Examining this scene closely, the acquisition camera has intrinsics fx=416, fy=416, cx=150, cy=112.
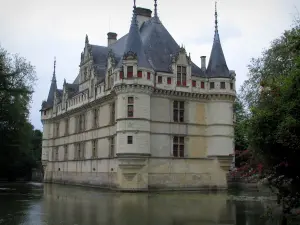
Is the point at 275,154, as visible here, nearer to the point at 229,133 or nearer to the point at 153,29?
the point at 229,133

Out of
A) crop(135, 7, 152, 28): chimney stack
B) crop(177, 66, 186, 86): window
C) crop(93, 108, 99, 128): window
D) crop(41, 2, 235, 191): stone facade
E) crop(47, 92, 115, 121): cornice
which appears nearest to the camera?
crop(41, 2, 235, 191): stone facade

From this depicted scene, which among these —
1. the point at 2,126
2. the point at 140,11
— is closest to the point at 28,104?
the point at 2,126

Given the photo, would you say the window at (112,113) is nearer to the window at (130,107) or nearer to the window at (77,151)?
the window at (130,107)

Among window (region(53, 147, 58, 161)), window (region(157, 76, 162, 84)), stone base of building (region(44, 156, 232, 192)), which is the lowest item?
stone base of building (region(44, 156, 232, 192))

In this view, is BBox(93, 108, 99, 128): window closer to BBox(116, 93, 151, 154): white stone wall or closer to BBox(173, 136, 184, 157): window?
BBox(116, 93, 151, 154): white stone wall

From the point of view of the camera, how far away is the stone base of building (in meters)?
29.7

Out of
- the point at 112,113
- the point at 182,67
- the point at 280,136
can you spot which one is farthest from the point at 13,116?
the point at 280,136

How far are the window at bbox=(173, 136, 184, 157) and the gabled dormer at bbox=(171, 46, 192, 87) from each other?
14.0 feet

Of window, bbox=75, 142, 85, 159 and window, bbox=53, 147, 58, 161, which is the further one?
window, bbox=53, 147, 58, 161

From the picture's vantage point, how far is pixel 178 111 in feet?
107

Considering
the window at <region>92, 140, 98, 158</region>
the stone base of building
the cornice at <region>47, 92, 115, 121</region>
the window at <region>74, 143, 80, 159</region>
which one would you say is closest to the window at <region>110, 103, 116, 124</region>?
the cornice at <region>47, 92, 115, 121</region>

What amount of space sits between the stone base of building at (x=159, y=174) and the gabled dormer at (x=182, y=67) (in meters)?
6.11

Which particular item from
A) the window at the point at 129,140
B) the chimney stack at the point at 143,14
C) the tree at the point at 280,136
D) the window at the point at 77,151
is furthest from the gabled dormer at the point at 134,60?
the tree at the point at 280,136

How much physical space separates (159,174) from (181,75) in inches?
313
